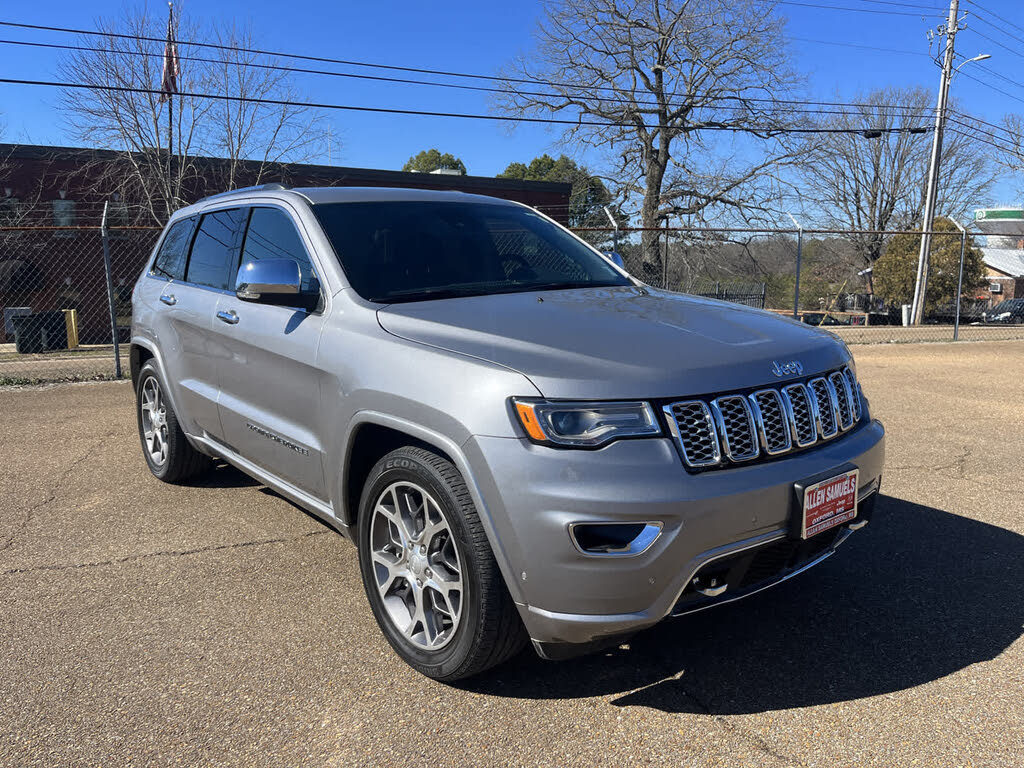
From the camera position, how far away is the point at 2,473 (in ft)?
18.3

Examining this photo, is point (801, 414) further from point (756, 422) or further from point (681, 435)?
point (681, 435)

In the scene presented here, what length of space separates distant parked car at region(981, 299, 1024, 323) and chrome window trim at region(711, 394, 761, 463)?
115 feet

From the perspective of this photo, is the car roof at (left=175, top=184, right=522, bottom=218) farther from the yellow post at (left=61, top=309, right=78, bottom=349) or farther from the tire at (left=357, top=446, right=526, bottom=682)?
the yellow post at (left=61, top=309, right=78, bottom=349)

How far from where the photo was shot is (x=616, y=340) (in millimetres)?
2740

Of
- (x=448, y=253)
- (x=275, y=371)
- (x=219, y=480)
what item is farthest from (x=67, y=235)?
(x=448, y=253)

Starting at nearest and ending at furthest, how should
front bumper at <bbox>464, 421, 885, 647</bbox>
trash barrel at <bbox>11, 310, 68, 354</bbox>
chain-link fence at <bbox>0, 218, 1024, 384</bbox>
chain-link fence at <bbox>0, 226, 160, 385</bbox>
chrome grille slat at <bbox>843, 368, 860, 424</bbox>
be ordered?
front bumper at <bbox>464, 421, 885, 647</bbox>
chrome grille slat at <bbox>843, 368, 860, 424</bbox>
chain-link fence at <bbox>0, 218, 1024, 384</bbox>
trash barrel at <bbox>11, 310, 68, 354</bbox>
chain-link fence at <bbox>0, 226, 160, 385</bbox>

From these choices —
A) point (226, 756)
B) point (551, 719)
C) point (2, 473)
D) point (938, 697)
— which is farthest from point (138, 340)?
point (938, 697)

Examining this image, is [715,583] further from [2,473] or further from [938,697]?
[2,473]

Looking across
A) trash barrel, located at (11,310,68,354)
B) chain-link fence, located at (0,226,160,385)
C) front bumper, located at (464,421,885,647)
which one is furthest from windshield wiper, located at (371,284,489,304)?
chain-link fence, located at (0,226,160,385)

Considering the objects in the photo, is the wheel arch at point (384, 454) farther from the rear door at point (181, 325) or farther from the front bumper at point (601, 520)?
the rear door at point (181, 325)

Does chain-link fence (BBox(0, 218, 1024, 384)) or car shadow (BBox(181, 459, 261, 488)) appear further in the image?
chain-link fence (BBox(0, 218, 1024, 384))

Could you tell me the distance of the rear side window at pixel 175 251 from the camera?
4898mm

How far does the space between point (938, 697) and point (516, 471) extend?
5.43 ft

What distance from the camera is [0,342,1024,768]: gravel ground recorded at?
8.10 feet
